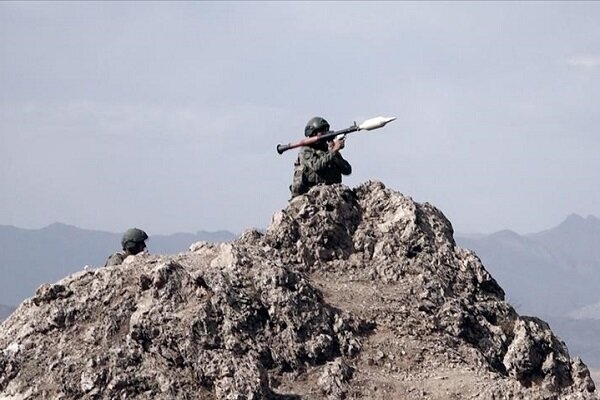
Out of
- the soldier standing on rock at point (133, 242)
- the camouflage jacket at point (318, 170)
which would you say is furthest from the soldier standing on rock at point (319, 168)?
the soldier standing on rock at point (133, 242)

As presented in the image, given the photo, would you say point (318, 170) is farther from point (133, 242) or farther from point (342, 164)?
point (133, 242)

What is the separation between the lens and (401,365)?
54.5 feet

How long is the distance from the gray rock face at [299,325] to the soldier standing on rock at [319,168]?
3.86 feet

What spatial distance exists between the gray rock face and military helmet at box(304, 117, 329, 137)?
2.41 metres

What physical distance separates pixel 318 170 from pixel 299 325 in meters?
4.87

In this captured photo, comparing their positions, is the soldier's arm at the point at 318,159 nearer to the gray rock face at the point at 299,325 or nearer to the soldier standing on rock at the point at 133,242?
the gray rock face at the point at 299,325

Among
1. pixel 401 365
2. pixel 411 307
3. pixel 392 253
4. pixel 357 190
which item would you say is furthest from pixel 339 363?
pixel 357 190

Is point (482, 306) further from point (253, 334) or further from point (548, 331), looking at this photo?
point (253, 334)

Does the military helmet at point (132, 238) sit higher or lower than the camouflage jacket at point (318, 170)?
lower

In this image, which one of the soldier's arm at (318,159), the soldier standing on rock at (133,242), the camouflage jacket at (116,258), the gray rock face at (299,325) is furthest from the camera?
the soldier standing on rock at (133,242)

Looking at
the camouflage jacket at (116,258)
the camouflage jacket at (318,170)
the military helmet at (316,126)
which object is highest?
the military helmet at (316,126)

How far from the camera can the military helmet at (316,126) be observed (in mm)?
21844

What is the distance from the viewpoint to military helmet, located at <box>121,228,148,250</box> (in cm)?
2205

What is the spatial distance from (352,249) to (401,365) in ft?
9.57
